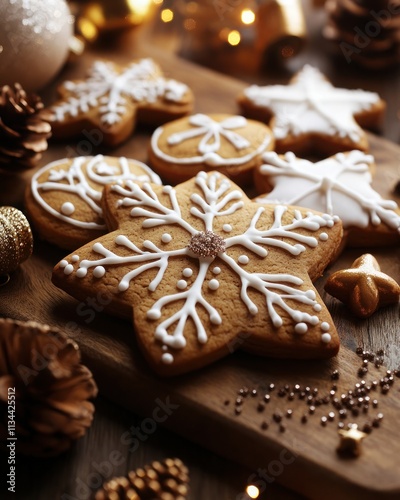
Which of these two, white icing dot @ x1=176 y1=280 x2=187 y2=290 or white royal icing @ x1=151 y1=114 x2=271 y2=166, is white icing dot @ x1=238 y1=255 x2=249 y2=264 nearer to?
white icing dot @ x1=176 y1=280 x2=187 y2=290

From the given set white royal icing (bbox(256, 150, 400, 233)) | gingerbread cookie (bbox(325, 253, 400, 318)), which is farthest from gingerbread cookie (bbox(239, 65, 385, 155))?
gingerbread cookie (bbox(325, 253, 400, 318))

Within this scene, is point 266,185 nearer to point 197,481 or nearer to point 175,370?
point 175,370

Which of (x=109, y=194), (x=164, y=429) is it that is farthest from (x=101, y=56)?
(x=164, y=429)

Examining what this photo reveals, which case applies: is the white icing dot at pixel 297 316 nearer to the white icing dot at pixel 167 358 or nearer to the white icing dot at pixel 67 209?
the white icing dot at pixel 167 358

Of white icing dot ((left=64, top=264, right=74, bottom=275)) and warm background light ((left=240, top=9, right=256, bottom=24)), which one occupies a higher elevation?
warm background light ((left=240, top=9, right=256, bottom=24))

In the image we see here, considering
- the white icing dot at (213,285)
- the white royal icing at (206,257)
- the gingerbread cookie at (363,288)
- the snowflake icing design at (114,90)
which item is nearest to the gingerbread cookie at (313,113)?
the snowflake icing design at (114,90)

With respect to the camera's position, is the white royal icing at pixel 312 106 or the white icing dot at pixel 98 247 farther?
the white royal icing at pixel 312 106
